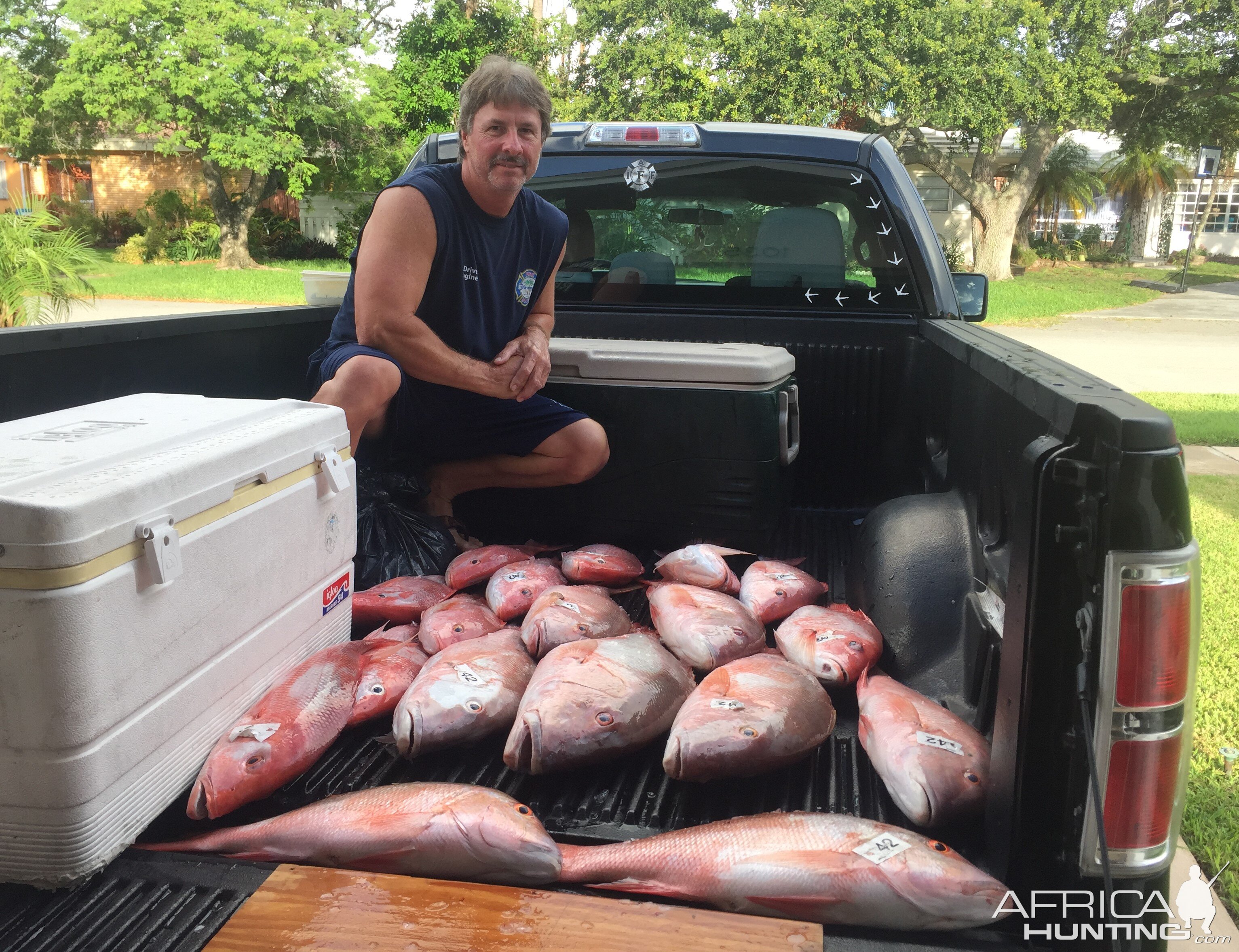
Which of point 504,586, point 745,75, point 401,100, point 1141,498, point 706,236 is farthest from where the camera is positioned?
point 401,100

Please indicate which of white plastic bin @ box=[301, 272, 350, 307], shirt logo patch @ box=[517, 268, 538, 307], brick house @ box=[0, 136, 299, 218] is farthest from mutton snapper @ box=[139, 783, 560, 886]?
brick house @ box=[0, 136, 299, 218]

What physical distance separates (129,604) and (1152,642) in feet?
4.79

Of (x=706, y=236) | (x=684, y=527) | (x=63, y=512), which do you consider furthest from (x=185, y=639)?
(x=706, y=236)

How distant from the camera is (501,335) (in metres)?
3.33

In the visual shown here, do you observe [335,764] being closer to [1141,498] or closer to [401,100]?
[1141,498]

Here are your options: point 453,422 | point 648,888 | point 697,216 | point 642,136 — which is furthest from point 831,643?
point 642,136

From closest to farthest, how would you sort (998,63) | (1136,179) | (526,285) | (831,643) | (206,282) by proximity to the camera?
1. (831,643)
2. (526,285)
3. (206,282)
4. (998,63)
5. (1136,179)

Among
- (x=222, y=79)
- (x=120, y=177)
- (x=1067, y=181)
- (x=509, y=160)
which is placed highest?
(x=222, y=79)

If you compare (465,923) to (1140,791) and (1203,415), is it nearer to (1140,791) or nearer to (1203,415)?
(1140,791)

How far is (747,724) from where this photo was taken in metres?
1.78

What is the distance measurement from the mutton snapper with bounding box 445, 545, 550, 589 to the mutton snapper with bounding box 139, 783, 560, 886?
48.5 inches

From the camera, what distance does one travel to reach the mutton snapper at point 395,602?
2.59m

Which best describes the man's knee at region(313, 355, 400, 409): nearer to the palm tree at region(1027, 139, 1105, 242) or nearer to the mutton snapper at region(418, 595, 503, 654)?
the mutton snapper at region(418, 595, 503, 654)

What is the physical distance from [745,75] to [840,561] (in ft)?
85.6
